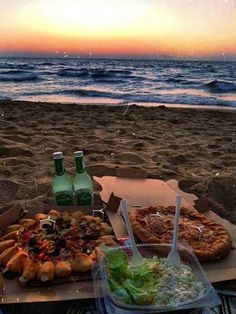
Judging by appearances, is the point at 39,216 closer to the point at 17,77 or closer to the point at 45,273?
the point at 45,273

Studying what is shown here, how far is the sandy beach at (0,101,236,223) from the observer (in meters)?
4.38

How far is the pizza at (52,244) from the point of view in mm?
2334

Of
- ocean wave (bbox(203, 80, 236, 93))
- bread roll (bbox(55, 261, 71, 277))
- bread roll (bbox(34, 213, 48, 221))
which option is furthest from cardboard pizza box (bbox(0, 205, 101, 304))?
ocean wave (bbox(203, 80, 236, 93))

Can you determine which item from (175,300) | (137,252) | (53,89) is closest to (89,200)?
(137,252)

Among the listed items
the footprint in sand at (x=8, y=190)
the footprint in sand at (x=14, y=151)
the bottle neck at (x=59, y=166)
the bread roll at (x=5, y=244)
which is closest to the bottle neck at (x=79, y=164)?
the bottle neck at (x=59, y=166)

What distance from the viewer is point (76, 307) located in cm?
226

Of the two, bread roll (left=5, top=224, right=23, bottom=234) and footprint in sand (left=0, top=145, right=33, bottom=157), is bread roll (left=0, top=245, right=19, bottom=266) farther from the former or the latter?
footprint in sand (left=0, top=145, right=33, bottom=157)

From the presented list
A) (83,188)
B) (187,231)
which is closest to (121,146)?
(83,188)

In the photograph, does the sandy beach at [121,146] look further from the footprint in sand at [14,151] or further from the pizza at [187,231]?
the pizza at [187,231]

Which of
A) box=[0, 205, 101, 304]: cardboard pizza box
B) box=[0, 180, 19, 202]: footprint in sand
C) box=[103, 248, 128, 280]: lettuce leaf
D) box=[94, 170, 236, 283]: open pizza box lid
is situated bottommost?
box=[0, 180, 19, 202]: footprint in sand

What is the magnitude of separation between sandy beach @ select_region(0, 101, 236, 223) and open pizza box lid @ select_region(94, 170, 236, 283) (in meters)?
0.34

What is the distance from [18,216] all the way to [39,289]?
828 millimetres

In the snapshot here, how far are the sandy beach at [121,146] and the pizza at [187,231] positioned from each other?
0.46 m

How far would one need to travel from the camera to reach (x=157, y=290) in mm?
1981
